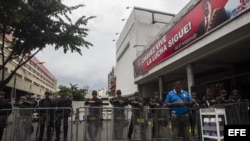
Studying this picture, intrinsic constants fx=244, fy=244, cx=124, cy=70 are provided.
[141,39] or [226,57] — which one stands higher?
[141,39]

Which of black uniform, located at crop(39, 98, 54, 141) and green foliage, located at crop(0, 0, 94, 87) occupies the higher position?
green foliage, located at crop(0, 0, 94, 87)

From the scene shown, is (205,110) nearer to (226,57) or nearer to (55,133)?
(55,133)

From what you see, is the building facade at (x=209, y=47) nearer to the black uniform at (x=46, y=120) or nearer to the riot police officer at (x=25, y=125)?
the black uniform at (x=46, y=120)

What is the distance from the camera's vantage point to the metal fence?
295 inches

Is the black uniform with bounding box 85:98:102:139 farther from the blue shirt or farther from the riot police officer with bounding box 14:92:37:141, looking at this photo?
the blue shirt

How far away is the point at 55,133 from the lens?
8.48 metres

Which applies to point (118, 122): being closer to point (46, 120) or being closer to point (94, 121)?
point (94, 121)

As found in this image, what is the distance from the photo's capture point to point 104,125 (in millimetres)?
7965

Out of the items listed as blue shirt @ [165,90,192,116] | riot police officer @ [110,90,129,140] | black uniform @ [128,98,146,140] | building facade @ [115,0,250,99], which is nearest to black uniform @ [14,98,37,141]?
riot police officer @ [110,90,129,140]

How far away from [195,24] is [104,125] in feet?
22.4

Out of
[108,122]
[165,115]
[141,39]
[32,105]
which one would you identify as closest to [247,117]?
[165,115]

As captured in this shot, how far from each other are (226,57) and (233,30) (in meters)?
4.53

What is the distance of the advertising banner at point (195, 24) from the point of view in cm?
924

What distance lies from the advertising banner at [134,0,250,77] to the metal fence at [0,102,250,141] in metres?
4.26
